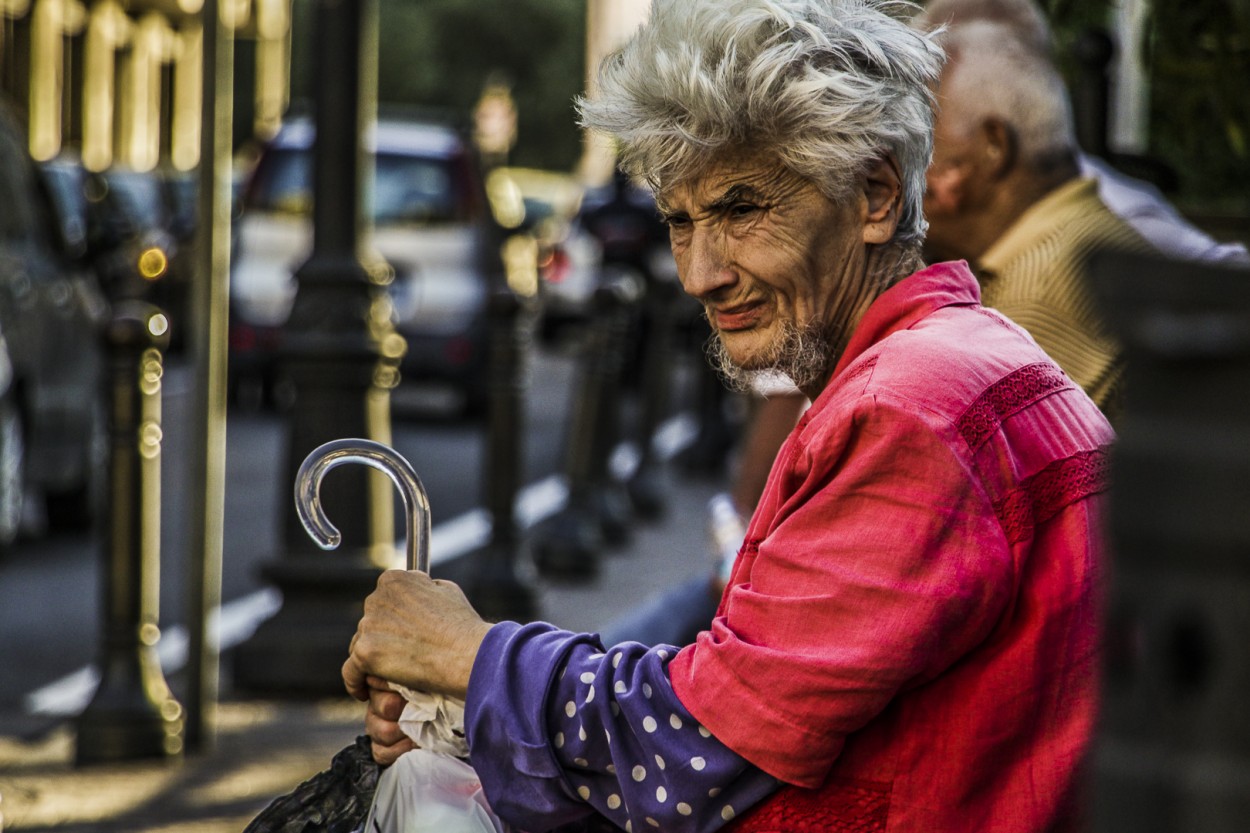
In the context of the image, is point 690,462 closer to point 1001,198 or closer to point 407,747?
point 1001,198

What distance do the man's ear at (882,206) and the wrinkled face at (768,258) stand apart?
13 millimetres

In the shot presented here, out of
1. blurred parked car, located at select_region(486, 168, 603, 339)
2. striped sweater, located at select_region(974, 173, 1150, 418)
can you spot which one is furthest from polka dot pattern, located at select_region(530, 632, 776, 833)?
blurred parked car, located at select_region(486, 168, 603, 339)

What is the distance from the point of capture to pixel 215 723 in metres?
6.08

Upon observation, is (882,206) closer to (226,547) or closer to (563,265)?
(226,547)

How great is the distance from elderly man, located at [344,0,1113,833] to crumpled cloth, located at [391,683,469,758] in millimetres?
37

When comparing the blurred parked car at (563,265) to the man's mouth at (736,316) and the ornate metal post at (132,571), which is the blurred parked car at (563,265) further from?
the man's mouth at (736,316)

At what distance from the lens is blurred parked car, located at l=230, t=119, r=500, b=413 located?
1430 centimetres

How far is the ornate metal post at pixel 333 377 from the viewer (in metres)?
6.45

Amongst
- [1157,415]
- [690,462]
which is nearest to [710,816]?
[1157,415]

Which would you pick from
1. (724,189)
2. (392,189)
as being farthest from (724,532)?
(392,189)

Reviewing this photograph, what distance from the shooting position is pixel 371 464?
7.50 feet

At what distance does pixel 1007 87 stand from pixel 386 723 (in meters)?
1.98

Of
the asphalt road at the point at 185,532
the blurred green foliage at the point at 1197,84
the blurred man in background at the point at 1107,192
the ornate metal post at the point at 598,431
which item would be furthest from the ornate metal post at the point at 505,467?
the blurred man in background at the point at 1107,192

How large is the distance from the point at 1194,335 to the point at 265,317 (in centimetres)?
1380
